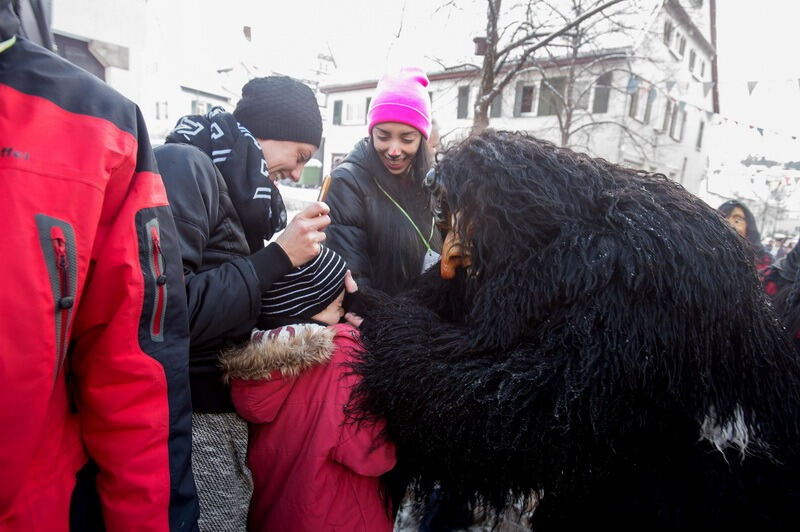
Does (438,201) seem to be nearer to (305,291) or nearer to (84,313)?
(305,291)

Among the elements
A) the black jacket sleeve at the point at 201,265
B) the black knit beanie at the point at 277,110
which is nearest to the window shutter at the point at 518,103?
the black knit beanie at the point at 277,110

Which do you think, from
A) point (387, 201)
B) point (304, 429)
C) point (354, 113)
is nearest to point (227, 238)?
point (304, 429)

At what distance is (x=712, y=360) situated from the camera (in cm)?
100

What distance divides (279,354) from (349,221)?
895 mm

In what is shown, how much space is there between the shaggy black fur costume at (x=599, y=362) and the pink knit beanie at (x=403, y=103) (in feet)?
3.03

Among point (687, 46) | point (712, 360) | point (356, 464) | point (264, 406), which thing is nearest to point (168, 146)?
point (264, 406)

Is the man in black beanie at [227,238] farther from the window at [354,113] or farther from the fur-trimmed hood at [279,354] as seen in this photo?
the window at [354,113]

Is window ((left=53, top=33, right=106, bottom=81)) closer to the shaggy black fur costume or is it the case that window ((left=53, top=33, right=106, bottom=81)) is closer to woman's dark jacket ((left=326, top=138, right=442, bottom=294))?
woman's dark jacket ((left=326, top=138, right=442, bottom=294))

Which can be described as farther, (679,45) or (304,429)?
(679,45)

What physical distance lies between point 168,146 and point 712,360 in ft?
4.51

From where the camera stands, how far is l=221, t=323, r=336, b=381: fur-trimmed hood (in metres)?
1.20

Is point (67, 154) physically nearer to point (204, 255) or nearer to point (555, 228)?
point (204, 255)

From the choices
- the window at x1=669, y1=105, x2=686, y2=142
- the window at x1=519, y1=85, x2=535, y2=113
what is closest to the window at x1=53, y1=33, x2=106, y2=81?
the window at x1=519, y1=85, x2=535, y2=113

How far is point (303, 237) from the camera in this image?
1.31 metres
